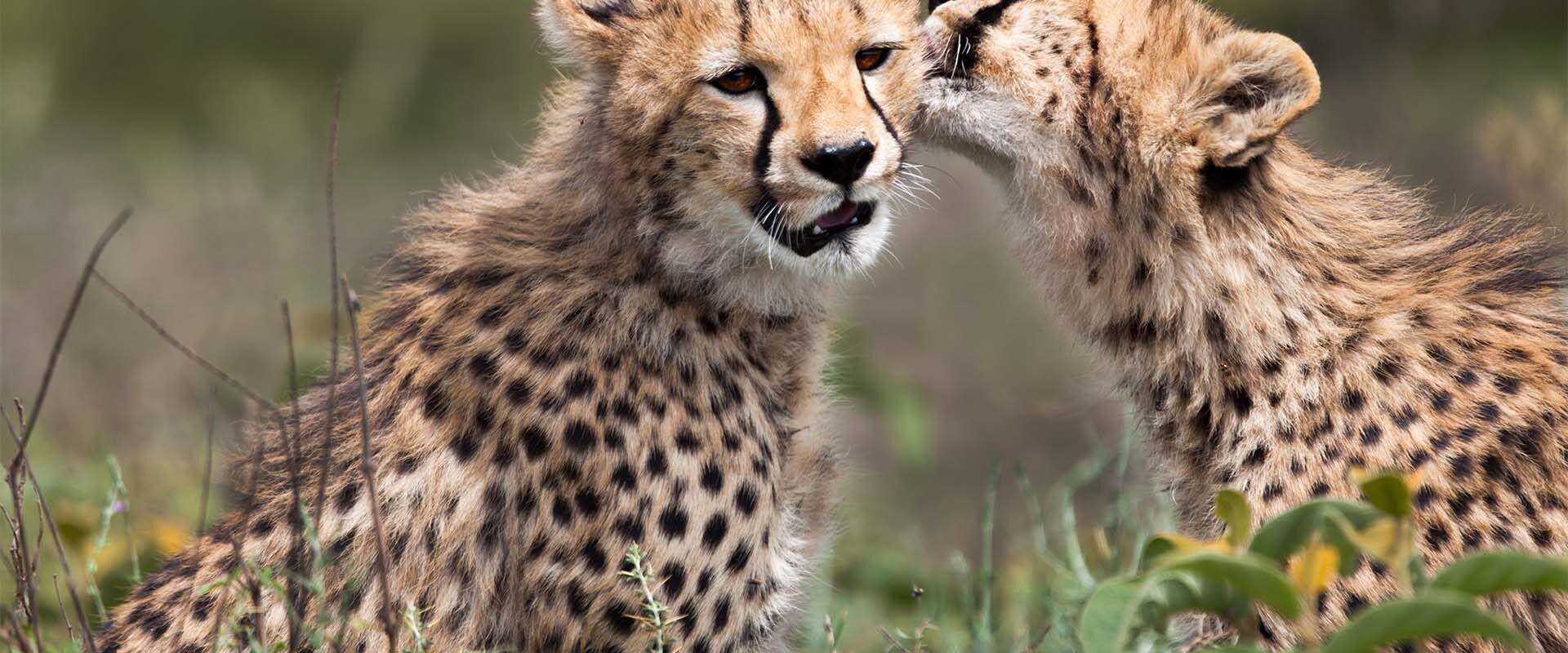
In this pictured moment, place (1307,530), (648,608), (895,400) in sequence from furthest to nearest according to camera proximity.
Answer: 1. (895,400)
2. (648,608)
3. (1307,530)

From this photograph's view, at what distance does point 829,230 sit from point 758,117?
23cm

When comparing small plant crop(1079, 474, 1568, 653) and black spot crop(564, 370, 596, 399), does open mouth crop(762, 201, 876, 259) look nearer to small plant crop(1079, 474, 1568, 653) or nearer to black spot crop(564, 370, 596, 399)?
black spot crop(564, 370, 596, 399)

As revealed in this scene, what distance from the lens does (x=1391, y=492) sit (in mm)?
1603

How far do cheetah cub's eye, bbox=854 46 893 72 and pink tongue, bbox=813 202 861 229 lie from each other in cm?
24

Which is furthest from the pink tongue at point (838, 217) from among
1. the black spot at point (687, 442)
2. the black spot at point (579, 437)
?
the black spot at point (579, 437)

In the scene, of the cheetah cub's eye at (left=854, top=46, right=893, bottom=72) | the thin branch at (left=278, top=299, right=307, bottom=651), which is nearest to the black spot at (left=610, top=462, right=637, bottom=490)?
the thin branch at (left=278, top=299, right=307, bottom=651)

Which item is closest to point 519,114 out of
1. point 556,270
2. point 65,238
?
point 65,238

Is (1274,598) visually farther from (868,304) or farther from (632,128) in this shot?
(868,304)

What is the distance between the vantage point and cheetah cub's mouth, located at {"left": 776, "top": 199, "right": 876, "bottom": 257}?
8.55 ft

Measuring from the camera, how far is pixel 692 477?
2.58 metres

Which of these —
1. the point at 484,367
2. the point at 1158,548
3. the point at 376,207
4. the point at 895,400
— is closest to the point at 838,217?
the point at 484,367

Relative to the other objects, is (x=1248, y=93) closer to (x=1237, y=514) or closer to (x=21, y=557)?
(x=1237, y=514)

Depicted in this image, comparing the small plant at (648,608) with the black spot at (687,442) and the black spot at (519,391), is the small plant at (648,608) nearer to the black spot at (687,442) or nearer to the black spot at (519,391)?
the black spot at (687,442)

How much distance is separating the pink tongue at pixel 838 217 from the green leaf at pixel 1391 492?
3.78 feet
